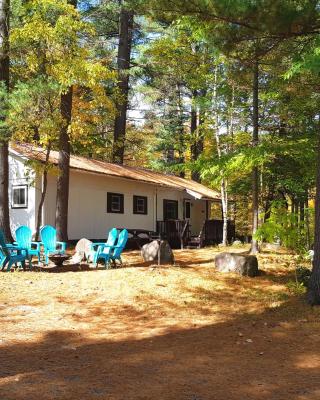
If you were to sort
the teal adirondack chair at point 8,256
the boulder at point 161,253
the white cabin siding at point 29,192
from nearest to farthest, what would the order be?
1. the teal adirondack chair at point 8,256
2. the boulder at point 161,253
3. the white cabin siding at point 29,192

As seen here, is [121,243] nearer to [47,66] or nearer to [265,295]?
[265,295]

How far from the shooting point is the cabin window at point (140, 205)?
20055 millimetres

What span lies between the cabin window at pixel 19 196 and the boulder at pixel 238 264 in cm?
836

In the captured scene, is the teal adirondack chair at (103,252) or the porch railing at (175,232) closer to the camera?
the teal adirondack chair at (103,252)

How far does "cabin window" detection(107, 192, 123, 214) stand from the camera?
61.2 feet

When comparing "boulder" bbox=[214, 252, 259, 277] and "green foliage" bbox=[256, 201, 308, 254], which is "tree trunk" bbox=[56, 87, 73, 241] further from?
"green foliage" bbox=[256, 201, 308, 254]

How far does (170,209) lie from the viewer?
2225cm

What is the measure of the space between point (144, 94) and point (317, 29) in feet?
68.1

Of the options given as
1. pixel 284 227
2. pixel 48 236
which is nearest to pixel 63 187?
pixel 48 236

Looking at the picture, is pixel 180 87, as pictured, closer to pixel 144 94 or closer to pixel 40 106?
pixel 144 94

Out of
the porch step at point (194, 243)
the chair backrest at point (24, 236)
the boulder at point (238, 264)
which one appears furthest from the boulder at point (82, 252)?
the porch step at point (194, 243)

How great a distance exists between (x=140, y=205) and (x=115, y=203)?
171 centimetres

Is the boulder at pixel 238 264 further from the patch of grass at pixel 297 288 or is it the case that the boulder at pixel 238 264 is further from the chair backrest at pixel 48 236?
the chair backrest at pixel 48 236

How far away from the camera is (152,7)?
736 cm
